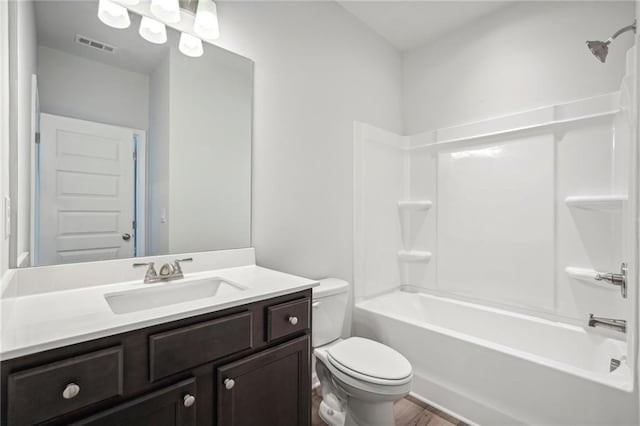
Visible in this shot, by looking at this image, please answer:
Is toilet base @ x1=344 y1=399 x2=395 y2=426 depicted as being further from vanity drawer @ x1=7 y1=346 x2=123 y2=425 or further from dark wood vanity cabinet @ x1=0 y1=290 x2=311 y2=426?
vanity drawer @ x1=7 y1=346 x2=123 y2=425

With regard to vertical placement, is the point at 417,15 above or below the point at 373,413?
above

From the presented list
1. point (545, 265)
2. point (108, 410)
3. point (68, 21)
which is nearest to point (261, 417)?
point (108, 410)

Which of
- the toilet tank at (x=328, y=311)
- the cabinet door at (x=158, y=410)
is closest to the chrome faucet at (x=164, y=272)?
the cabinet door at (x=158, y=410)

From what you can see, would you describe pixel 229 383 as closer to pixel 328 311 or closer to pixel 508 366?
pixel 328 311

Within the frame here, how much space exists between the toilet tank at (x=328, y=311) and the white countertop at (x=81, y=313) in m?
0.52

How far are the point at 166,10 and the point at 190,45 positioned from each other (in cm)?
16

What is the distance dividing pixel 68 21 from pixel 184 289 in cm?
117

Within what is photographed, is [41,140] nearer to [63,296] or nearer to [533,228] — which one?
[63,296]

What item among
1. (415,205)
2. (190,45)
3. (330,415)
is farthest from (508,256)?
(190,45)

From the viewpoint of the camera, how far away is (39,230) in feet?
3.75

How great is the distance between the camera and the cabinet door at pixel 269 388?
102 cm

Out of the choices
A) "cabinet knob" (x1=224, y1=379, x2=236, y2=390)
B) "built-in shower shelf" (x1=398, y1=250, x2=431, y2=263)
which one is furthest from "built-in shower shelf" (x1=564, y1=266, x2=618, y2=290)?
"cabinet knob" (x1=224, y1=379, x2=236, y2=390)

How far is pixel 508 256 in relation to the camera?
2.18m

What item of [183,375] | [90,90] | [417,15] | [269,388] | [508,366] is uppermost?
[417,15]
